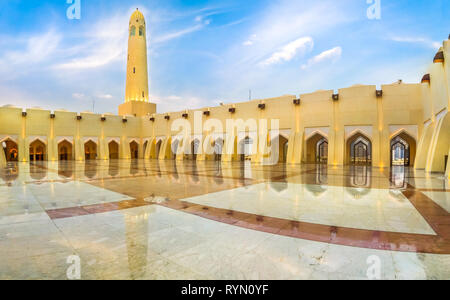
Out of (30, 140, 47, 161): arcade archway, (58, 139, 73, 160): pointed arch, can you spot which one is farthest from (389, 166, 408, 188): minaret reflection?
(30, 140, 47, 161): arcade archway

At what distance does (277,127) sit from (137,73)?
83.6 feet

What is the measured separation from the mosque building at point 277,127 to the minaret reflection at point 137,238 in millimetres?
12321

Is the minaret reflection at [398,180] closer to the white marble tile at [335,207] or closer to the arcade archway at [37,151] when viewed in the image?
the white marble tile at [335,207]

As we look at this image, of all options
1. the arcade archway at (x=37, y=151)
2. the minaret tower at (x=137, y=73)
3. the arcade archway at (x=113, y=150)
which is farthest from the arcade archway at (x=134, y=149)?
the arcade archway at (x=37, y=151)

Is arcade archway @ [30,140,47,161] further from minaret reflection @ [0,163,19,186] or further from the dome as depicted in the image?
the dome

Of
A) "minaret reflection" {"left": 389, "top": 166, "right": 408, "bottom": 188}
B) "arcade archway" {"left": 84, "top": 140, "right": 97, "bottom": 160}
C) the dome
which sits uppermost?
the dome

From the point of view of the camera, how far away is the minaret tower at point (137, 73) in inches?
1411

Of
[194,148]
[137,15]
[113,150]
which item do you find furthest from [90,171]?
[137,15]

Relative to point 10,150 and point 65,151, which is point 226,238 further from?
point 10,150

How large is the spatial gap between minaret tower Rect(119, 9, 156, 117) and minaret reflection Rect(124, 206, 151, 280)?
34.1 metres

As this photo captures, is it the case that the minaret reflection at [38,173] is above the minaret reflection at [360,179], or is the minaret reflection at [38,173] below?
above

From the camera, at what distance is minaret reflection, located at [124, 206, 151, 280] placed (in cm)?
217
